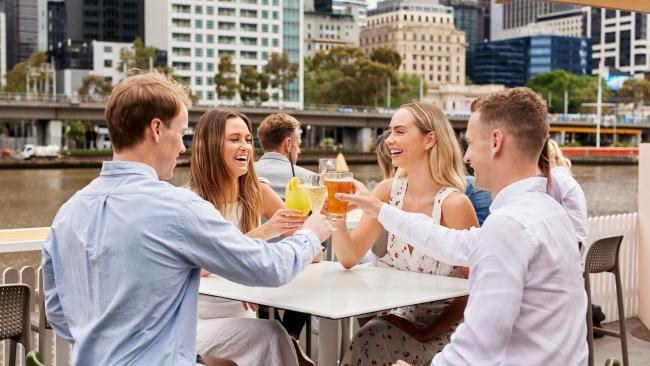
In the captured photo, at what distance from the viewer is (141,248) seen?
1.74 metres

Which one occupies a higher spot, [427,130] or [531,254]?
[427,130]

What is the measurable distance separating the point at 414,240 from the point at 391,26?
114 meters

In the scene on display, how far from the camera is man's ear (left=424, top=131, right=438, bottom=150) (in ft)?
9.81

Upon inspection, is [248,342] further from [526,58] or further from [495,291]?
[526,58]

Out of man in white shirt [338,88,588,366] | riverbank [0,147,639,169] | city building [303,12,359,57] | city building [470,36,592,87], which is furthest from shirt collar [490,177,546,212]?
city building [470,36,592,87]

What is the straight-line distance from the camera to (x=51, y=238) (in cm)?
190

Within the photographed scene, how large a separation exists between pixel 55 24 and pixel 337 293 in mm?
95495

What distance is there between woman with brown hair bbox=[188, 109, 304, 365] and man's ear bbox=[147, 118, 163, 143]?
761mm

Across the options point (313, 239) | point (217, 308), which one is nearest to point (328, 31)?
point (217, 308)

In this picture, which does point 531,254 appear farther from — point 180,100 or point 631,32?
point 631,32

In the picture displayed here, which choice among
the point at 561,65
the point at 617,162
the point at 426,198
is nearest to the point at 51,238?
the point at 426,198

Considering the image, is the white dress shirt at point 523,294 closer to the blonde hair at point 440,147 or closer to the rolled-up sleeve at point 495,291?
the rolled-up sleeve at point 495,291

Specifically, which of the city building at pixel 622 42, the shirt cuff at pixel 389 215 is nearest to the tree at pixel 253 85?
the shirt cuff at pixel 389 215

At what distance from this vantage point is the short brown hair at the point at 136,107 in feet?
5.88
